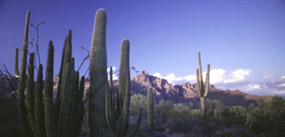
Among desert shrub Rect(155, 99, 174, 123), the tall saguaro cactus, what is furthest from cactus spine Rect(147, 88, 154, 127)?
the tall saguaro cactus

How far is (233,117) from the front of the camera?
11609mm

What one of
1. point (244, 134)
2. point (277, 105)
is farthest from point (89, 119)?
point (277, 105)

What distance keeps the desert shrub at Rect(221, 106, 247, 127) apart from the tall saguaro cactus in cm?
910

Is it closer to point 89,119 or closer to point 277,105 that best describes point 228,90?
point 277,105

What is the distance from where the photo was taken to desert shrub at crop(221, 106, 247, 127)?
10.9 metres

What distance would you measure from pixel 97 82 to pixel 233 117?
34.9ft

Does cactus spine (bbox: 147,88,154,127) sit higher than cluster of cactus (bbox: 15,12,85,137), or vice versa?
cluster of cactus (bbox: 15,12,85,137)

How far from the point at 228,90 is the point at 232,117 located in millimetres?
34796

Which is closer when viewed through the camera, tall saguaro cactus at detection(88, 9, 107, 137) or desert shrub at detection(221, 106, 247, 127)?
tall saguaro cactus at detection(88, 9, 107, 137)

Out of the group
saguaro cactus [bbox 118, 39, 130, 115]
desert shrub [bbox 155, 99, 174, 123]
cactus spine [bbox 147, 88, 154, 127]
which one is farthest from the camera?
desert shrub [bbox 155, 99, 174, 123]

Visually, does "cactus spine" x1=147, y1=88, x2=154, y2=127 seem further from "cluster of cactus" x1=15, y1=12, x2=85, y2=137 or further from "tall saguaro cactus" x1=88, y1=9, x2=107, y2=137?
"cluster of cactus" x1=15, y1=12, x2=85, y2=137

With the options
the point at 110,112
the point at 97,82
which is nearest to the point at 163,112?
the point at 110,112

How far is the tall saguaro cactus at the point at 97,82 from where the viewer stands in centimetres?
395

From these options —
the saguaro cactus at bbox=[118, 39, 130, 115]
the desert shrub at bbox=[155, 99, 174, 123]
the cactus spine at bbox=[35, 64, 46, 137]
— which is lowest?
the desert shrub at bbox=[155, 99, 174, 123]
